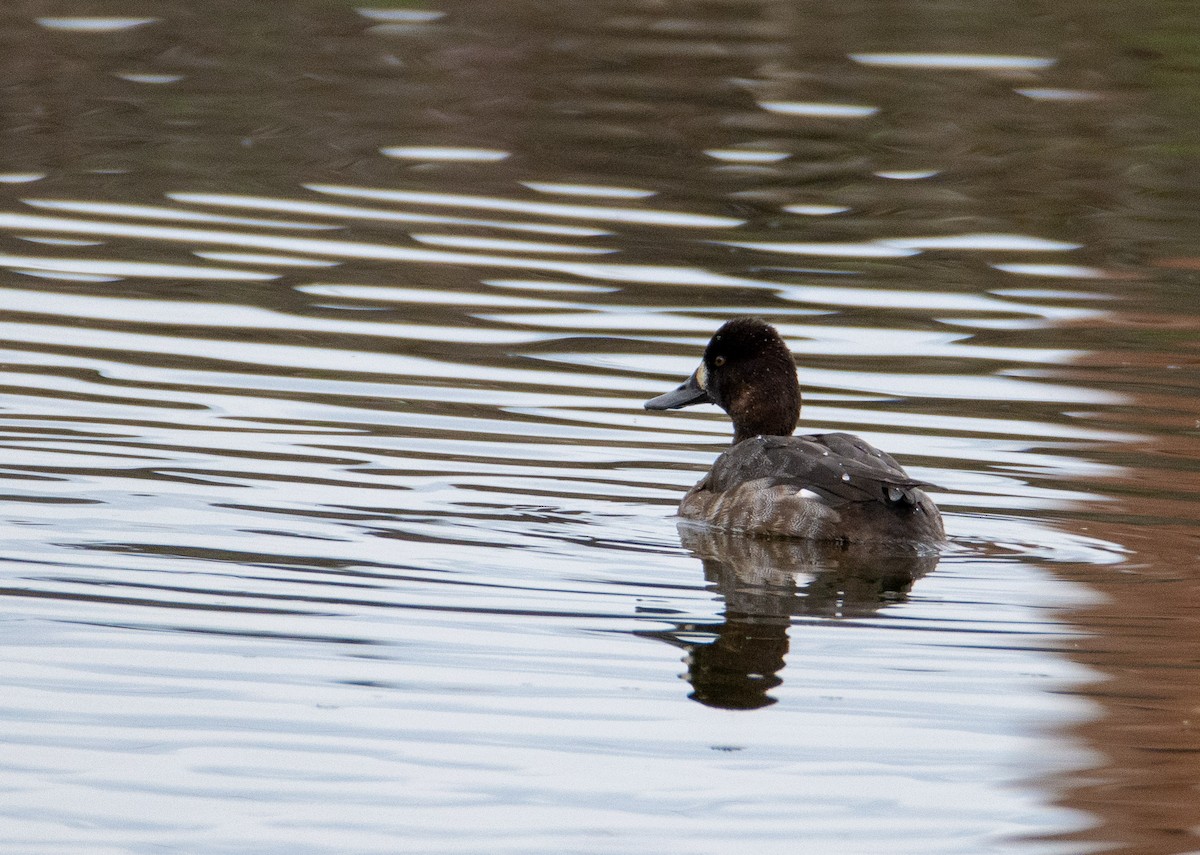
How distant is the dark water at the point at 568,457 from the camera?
19.9 feet

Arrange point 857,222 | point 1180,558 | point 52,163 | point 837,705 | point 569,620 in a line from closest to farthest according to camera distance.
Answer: point 837,705 → point 569,620 → point 1180,558 → point 857,222 → point 52,163

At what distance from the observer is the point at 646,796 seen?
5.95 metres

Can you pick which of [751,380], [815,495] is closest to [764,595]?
[815,495]

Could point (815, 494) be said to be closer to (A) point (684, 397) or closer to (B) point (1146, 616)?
(B) point (1146, 616)

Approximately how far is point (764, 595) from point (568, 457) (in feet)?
7.13

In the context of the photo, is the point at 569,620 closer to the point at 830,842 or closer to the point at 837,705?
the point at 837,705

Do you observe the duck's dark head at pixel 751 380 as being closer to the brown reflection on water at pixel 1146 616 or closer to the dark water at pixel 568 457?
the dark water at pixel 568 457

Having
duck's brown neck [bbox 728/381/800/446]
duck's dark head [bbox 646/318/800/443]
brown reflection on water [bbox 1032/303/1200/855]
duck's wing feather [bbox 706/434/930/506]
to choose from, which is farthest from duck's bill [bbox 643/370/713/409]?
brown reflection on water [bbox 1032/303/1200/855]

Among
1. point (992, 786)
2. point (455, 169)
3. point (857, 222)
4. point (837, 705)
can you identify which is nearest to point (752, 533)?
point (837, 705)

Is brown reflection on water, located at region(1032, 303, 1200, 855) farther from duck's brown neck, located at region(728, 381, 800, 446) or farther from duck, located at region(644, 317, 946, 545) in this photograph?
duck's brown neck, located at region(728, 381, 800, 446)

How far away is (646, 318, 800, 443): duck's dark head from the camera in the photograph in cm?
1005

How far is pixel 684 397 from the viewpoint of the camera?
10430 millimetres

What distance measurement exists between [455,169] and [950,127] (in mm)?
4673

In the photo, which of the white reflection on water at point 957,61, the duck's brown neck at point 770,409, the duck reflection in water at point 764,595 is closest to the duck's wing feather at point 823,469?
the duck reflection in water at point 764,595
